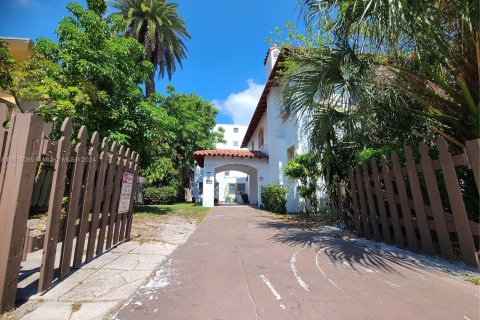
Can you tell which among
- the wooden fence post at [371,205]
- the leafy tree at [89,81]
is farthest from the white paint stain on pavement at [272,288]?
the leafy tree at [89,81]

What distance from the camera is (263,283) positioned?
350 centimetres

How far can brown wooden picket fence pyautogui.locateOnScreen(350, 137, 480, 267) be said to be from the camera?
4105mm

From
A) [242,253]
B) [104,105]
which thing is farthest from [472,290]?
[104,105]

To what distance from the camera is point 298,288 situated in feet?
11.0

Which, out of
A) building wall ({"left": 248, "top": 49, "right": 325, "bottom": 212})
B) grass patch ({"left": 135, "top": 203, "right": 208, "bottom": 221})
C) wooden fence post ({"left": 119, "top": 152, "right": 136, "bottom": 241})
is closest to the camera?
wooden fence post ({"left": 119, "top": 152, "right": 136, "bottom": 241})

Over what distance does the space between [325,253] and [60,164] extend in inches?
174

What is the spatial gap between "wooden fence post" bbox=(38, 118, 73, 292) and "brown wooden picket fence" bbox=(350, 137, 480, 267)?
5281 mm

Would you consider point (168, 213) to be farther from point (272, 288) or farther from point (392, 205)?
point (272, 288)

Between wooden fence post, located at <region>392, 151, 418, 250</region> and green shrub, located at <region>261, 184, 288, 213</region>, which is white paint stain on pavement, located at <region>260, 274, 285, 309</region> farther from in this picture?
green shrub, located at <region>261, 184, 288, 213</region>

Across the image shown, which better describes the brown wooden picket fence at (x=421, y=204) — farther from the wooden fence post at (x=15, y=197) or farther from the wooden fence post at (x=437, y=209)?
the wooden fence post at (x=15, y=197)

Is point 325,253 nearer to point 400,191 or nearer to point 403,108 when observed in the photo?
point 400,191

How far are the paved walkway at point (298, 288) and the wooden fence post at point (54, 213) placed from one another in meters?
1.05

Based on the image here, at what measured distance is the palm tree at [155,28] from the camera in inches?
639

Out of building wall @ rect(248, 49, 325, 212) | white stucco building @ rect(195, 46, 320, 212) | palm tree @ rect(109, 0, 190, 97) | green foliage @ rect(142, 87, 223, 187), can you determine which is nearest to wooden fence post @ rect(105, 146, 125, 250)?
building wall @ rect(248, 49, 325, 212)
